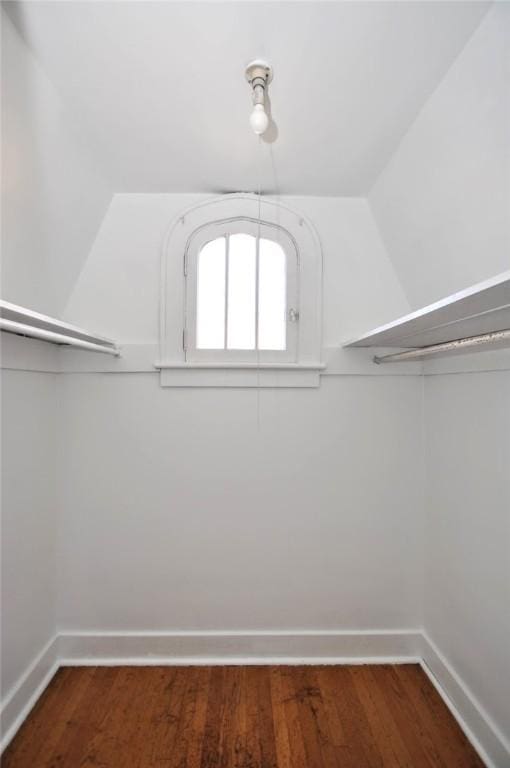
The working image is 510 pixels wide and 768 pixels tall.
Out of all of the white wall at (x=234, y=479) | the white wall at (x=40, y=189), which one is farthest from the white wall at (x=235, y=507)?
the white wall at (x=40, y=189)

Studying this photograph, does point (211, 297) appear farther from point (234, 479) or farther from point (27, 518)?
point (27, 518)

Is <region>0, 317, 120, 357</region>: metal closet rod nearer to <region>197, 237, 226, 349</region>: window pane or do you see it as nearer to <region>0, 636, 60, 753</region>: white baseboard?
<region>197, 237, 226, 349</region>: window pane

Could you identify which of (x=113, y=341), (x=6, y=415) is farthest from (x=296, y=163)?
(x=6, y=415)

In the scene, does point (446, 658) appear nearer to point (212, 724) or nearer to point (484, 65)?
point (212, 724)

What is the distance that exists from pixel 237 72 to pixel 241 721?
222 centimetres

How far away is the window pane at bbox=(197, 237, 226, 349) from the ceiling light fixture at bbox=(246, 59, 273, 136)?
71cm

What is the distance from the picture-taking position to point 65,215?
1.50 m

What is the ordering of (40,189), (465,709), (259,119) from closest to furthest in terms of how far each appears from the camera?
(259,119), (40,189), (465,709)

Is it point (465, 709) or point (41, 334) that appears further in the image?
point (465, 709)

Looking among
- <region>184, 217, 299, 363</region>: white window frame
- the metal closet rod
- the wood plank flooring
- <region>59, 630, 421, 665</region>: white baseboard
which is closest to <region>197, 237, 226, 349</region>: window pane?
<region>184, 217, 299, 363</region>: white window frame

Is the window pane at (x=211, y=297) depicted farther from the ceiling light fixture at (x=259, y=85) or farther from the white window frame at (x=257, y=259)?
the ceiling light fixture at (x=259, y=85)

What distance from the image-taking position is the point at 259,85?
117 centimetres

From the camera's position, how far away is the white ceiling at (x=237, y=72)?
1021mm

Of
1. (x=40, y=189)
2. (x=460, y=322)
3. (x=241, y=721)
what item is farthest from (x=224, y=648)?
(x=40, y=189)
